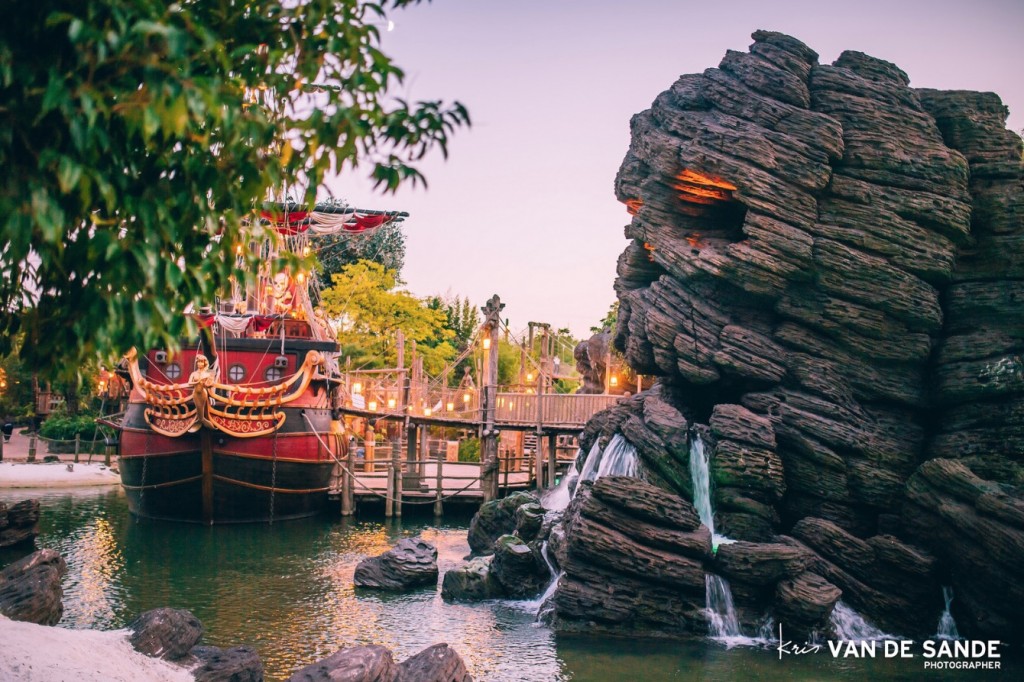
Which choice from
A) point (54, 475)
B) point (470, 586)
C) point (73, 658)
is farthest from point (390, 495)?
point (73, 658)

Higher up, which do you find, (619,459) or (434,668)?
(619,459)

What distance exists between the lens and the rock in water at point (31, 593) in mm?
10583

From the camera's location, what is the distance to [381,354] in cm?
4700

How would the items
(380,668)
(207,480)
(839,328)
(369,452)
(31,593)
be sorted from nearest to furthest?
(380,668), (31,593), (839,328), (207,480), (369,452)

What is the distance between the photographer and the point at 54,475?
3409 centimetres

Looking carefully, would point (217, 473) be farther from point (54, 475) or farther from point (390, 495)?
point (54, 475)

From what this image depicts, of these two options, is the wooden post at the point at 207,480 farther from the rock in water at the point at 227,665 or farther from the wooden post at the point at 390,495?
the rock in water at the point at 227,665

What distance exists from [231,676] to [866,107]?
1647 centimetres

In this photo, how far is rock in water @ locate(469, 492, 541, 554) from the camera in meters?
20.9

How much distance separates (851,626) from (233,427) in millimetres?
18196

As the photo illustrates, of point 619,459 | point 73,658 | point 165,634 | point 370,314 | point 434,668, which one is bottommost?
point 434,668

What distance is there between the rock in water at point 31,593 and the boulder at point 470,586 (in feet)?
23.9

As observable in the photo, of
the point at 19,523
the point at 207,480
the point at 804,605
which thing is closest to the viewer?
the point at 804,605

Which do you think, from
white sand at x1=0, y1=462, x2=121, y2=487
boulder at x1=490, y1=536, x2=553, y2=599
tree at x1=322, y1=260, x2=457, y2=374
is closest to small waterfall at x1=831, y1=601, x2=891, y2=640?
boulder at x1=490, y1=536, x2=553, y2=599
